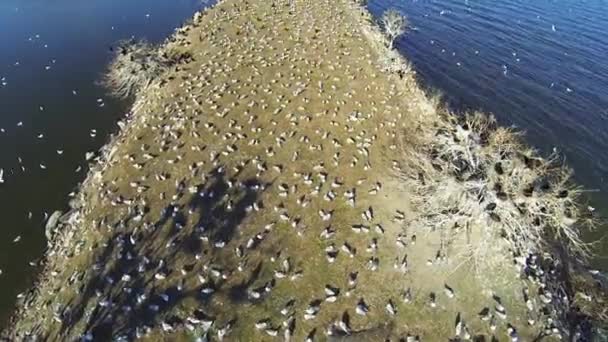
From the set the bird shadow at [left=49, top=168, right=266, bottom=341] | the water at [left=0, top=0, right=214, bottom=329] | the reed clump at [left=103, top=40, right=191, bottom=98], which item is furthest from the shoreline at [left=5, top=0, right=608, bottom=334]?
the bird shadow at [left=49, top=168, right=266, bottom=341]

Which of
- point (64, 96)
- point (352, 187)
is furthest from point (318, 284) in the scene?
point (64, 96)

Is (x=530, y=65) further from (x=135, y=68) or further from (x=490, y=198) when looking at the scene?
(x=135, y=68)

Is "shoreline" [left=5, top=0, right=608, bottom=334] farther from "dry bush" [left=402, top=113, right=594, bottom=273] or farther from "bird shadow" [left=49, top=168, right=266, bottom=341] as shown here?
"dry bush" [left=402, top=113, right=594, bottom=273]

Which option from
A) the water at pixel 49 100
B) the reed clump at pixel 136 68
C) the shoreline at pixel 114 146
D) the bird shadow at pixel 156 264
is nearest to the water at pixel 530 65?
the shoreline at pixel 114 146

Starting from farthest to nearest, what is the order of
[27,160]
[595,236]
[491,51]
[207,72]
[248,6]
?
1. [248,6]
2. [491,51]
3. [207,72]
4. [27,160]
5. [595,236]

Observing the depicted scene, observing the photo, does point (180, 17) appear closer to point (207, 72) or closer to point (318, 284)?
point (207, 72)
